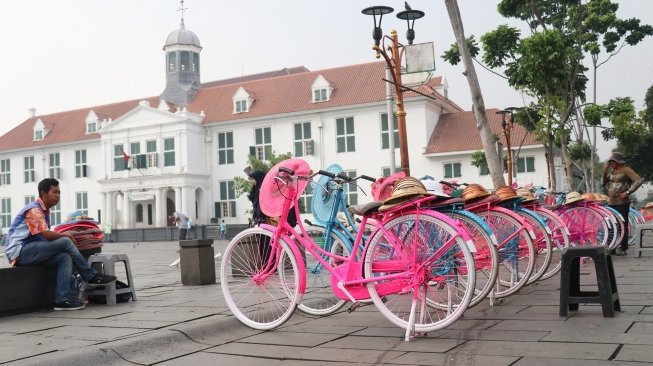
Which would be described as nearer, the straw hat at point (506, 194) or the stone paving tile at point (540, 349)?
the stone paving tile at point (540, 349)

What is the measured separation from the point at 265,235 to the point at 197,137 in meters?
44.8

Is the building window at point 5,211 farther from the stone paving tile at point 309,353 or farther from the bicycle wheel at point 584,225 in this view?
the stone paving tile at point 309,353

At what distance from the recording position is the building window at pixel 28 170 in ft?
187

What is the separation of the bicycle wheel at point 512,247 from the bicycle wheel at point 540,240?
39cm

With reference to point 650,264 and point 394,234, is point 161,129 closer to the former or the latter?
point 650,264

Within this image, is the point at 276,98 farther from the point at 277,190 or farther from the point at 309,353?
the point at 309,353

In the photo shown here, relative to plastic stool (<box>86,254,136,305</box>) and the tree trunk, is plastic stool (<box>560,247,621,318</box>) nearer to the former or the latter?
plastic stool (<box>86,254,136,305</box>)

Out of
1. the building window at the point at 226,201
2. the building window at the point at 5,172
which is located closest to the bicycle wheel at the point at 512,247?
the building window at the point at 226,201

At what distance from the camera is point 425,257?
4977 mm

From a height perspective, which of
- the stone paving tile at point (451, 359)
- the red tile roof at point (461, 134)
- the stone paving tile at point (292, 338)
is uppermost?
the red tile roof at point (461, 134)

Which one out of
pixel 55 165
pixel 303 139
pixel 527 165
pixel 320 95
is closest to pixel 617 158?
pixel 527 165

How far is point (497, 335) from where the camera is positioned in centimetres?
507

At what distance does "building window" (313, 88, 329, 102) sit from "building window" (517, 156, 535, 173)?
13780mm

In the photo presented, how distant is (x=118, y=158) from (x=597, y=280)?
49.4 metres
